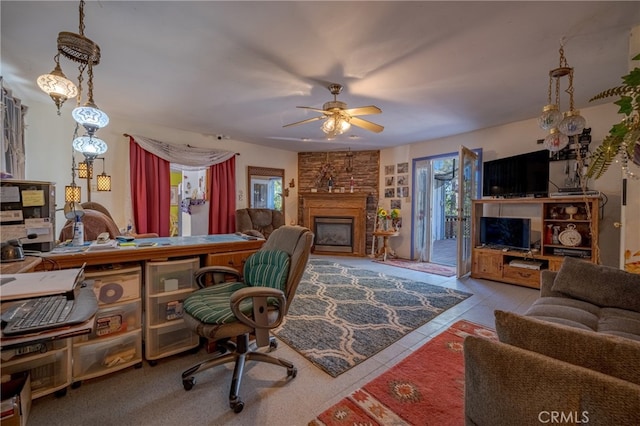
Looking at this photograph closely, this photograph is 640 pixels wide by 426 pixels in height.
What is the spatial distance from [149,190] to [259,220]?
6.53 feet

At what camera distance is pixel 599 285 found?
1873 mm

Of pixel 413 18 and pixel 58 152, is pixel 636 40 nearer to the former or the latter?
pixel 413 18

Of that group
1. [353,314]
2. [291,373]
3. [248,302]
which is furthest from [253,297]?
[353,314]

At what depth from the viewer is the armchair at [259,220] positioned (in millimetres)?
5246

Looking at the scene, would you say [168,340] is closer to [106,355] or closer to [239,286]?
[106,355]

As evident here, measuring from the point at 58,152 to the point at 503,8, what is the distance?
5.20m

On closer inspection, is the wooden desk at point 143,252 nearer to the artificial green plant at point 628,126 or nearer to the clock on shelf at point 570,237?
the artificial green plant at point 628,126

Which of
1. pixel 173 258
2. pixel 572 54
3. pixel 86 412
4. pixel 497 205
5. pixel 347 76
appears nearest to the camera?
pixel 86 412

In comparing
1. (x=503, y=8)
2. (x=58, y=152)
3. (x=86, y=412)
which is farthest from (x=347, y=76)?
(x=58, y=152)

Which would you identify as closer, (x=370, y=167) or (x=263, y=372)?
(x=263, y=372)

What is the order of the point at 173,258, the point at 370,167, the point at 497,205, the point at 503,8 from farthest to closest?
the point at 370,167, the point at 497,205, the point at 173,258, the point at 503,8

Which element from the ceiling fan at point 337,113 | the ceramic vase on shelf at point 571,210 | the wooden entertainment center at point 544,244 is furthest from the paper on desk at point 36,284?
the ceramic vase on shelf at point 571,210

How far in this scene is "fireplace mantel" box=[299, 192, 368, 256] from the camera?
6.04 m

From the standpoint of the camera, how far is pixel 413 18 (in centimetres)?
181
